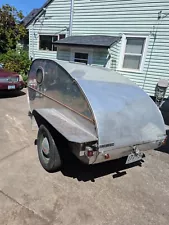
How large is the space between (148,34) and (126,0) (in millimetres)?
1992

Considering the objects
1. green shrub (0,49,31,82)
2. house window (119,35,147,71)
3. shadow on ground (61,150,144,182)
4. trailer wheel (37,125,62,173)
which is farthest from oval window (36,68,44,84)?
green shrub (0,49,31,82)

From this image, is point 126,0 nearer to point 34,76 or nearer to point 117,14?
point 117,14

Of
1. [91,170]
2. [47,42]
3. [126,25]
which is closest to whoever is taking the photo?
[91,170]

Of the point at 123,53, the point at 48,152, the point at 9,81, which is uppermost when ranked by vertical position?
the point at 123,53

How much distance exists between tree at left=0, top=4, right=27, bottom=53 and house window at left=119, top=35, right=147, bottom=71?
25.9 ft

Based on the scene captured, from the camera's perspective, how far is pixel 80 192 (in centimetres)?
265

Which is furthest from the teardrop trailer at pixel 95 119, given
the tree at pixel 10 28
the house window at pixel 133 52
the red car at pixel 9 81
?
the tree at pixel 10 28

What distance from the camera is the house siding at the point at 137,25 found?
754 centimetres

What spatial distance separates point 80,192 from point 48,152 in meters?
0.85

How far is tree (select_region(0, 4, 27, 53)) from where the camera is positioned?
1200 centimetres

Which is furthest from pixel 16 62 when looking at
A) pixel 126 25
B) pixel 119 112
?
pixel 119 112

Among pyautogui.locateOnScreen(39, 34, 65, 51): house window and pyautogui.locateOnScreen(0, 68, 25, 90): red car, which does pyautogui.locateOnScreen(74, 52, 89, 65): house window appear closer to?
pyautogui.locateOnScreen(39, 34, 65, 51): house window

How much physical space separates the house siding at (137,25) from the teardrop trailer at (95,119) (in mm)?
5328

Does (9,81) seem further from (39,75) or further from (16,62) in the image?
(16,62)
